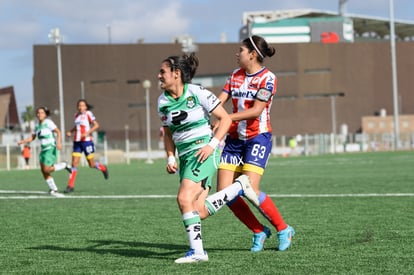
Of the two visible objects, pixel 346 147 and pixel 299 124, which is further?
pixel 299 124

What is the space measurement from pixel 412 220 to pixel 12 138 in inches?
2594

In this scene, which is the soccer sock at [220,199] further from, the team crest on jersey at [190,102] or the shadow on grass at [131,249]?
the team crest on jersey at [190,102]

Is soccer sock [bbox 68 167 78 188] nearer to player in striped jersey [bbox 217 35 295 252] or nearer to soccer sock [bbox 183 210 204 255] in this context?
player in striped jersey [bbox 217 35 295 252]

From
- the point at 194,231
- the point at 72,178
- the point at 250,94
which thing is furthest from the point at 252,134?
the point at 72,178

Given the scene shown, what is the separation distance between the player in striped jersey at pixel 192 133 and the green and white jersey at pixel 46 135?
35.8 feet

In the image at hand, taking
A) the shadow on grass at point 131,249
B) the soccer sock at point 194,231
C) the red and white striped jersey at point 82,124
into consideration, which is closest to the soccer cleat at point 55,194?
the red and white striped jersey at point 82,124

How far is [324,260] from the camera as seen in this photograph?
6.72 m

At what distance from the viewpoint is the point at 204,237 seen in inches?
344

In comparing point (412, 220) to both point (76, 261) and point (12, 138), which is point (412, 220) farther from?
point (12, 138)

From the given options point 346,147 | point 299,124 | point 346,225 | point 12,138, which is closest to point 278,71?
point 299,124

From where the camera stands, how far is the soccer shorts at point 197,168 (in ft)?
22.8

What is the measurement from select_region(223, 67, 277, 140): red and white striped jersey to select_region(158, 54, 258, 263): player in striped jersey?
27.6 inches

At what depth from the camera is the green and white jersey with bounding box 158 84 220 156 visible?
6926mm

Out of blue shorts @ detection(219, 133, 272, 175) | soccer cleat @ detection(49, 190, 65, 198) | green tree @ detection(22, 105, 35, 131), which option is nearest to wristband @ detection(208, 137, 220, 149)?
blue shorts @ detection(219, 133, 272, 175)
